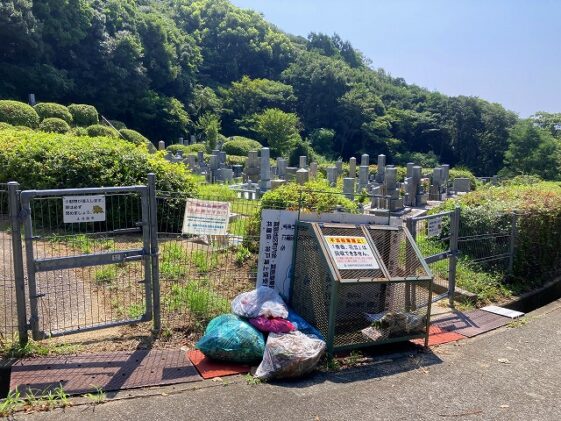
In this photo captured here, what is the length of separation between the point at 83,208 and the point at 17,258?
69cm

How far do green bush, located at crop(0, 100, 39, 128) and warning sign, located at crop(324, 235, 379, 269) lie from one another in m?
23.3

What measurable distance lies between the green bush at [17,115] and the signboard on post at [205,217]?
73.0 feet

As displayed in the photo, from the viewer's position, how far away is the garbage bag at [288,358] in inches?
165

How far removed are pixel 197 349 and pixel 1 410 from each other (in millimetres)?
1677

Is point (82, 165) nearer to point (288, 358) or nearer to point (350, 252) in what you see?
point (350, 252)

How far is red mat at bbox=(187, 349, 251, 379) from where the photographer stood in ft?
14.0

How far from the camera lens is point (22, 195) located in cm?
427

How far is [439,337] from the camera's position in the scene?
5574 millimetres

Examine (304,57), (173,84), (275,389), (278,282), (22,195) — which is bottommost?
(275,389)

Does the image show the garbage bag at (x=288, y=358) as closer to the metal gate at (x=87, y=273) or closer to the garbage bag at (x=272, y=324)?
the garbage bag at (x=272, y=324)

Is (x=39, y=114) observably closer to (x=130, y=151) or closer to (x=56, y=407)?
(x=130, y=151)

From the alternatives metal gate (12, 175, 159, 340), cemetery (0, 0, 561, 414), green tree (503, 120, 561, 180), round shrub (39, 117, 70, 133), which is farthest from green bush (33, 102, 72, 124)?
green tree (503, 120, 561, 180)

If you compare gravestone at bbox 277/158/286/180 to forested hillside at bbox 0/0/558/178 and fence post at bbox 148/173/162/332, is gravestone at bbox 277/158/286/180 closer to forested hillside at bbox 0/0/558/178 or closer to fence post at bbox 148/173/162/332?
forested hillside at bbox 0/0/558/178

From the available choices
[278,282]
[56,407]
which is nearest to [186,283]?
[278,282]
